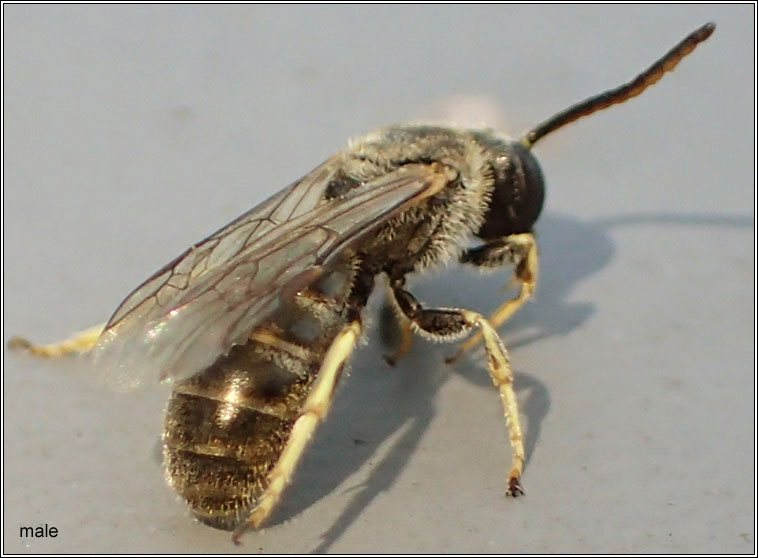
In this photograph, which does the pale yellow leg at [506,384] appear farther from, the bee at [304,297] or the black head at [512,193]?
the black head at [512,193]

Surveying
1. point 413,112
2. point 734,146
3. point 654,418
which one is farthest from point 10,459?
point 734,146

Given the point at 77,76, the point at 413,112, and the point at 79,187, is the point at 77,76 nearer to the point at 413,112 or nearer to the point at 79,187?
the point at 79,187

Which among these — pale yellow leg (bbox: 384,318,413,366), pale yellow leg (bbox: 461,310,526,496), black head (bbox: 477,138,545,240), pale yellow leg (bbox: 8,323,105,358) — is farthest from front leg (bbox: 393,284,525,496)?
pale yellow leg (bbox: 8,323,105,358)

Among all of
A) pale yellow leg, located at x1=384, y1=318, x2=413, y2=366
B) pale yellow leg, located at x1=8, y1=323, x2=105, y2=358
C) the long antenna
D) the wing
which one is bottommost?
pale yellow leg, located at x1=8, y1=323, x2=105, y2=358

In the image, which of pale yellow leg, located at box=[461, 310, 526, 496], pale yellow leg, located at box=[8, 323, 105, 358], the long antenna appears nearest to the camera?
pale yellow leg, located at box=[461, 310, 526, 496]

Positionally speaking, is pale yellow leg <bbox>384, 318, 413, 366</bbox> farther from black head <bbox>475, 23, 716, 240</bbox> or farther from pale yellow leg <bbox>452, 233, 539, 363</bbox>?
black head <bbox>475, 23, 716, 240</bbox>

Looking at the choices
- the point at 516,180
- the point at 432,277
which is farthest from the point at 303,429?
the point at 516,180

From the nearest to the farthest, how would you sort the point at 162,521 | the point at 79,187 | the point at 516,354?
the point at 162,521
the point at 516,354
the point at 79,187

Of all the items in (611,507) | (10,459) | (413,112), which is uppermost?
(413,112)

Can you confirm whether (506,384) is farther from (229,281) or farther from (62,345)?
(62,345)
